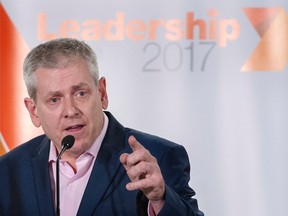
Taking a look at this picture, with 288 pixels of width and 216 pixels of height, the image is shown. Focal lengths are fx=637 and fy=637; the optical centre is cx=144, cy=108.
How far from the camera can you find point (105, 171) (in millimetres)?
2449

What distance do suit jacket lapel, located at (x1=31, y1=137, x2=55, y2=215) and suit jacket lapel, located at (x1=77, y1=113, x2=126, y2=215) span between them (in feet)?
0.51

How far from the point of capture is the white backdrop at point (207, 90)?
134 inches

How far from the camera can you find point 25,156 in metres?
2.68

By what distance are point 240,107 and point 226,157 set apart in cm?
28

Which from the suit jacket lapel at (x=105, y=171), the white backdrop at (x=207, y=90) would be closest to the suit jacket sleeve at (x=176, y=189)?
the suit jacket lapel at (x=105, y=171)

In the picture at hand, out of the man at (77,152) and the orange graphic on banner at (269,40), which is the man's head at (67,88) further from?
the orange graphic on banner at (269,40)

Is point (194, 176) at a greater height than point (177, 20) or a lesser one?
lesser

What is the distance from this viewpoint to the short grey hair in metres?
2.44

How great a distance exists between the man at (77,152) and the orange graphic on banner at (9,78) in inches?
40.2

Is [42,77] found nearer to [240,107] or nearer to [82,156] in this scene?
[82,156]

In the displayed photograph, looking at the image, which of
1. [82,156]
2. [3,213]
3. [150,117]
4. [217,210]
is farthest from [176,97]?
[3,213]

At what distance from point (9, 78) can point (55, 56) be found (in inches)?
48.5

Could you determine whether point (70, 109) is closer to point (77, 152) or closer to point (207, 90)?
point (77, 152)

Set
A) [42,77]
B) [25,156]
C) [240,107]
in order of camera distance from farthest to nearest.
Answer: [240,107]
[25,156]
[42,77]
